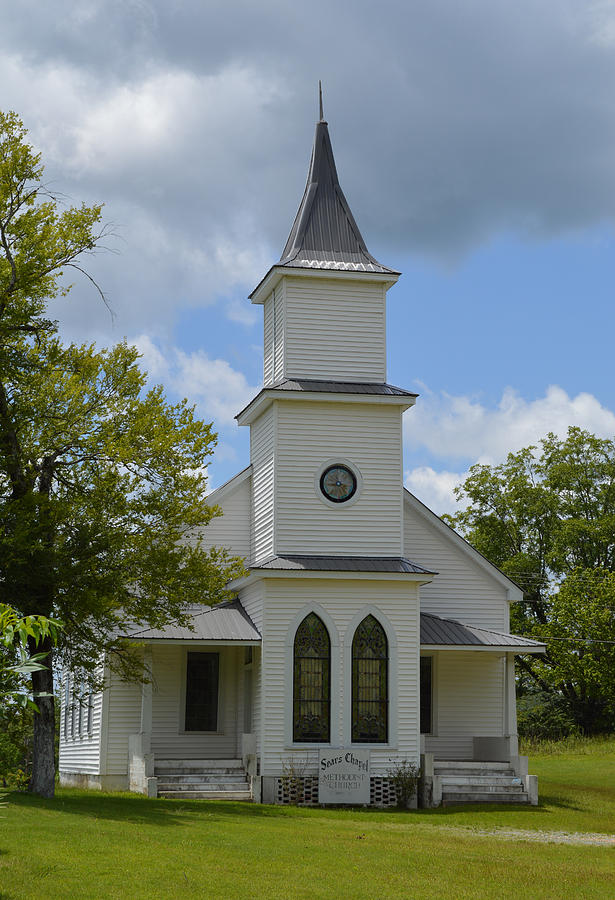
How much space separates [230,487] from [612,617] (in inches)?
1004

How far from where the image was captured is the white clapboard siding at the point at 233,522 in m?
28.9

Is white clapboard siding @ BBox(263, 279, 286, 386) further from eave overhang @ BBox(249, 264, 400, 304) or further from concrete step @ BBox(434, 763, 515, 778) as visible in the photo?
Answer: concrete step @ BBox(434, 763, 515, 778)

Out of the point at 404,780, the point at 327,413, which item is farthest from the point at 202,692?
the point at 327,413

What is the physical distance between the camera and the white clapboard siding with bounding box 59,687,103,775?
2781 centimetres

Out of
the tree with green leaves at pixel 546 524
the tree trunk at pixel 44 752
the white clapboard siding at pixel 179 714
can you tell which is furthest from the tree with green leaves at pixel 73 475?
the tree with green leaves at pixel 546 524

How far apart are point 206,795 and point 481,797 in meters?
5.87

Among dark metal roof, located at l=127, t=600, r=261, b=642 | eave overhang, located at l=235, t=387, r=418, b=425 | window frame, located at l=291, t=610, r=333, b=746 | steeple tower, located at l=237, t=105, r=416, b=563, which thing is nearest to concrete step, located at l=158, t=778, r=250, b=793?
window frame, located at l=291, t=610, r=333, b=746

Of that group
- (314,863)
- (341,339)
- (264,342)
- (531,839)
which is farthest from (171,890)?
(264,342)

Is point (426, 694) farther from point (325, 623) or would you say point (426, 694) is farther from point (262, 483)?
point (262, 483)

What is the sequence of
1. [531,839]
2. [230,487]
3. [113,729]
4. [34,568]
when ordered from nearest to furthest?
[531,839] < [34,568] < [113,729] < [230,487]

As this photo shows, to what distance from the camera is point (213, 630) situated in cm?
2541

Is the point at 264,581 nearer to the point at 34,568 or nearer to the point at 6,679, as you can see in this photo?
the point at 34,568

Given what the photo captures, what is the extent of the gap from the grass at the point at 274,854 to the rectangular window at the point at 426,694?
19.4 ft

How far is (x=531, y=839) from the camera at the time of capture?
18.0 metres
